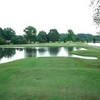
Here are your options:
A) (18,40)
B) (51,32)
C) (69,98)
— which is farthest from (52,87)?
(51,32)

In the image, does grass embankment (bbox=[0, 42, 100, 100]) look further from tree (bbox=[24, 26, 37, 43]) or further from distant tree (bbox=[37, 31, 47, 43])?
distant tree (bbox=[37, 31, 47, 43])

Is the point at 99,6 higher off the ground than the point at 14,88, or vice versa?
the point at 99,6

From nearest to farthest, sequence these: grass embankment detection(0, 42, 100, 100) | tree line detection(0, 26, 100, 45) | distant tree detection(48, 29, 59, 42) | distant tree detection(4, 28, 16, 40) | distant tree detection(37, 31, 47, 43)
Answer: grass embankment detection(0, 42, 100, 100), tree line detection(0, 26, 100, 45), distant tree detection(37, 31, 47, 43), distant tree detection(4, 28, 16, 40), distant tree detection(48, 29, 59, 42)

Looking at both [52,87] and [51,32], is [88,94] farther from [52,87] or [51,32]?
[51,32]

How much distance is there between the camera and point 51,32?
146125mm

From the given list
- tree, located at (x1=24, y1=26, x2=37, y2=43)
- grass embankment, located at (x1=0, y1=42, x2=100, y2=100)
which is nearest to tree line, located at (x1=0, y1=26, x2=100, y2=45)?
tree, located at (x1=24, y1=26, x2=37, y2=43)

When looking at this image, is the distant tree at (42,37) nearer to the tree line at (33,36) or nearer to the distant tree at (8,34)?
the tree line at (33,36)

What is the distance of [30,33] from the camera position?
127250 millimetres

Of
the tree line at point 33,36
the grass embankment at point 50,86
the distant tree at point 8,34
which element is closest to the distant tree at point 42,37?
the tree line at point 33,36

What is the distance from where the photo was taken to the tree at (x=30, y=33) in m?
126

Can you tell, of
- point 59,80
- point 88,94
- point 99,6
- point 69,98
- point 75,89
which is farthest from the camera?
point 99,6

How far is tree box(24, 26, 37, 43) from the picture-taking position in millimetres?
126213

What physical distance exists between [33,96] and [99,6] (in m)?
11.4

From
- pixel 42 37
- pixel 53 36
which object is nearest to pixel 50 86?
pixel 42 37
